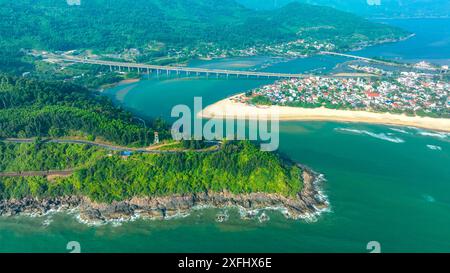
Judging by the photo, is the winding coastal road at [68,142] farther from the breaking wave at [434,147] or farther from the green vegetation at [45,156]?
the breaking wave at [434,147]

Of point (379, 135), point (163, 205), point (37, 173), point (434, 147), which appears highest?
point (379, 135)

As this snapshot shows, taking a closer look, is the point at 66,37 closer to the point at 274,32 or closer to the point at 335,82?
the point at 274,32

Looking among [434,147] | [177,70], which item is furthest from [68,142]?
[177,70]

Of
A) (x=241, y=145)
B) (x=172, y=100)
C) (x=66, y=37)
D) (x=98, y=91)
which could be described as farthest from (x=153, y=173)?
(x=66, y=37)

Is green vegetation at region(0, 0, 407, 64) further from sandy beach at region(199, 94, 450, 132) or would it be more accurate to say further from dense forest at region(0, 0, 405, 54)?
sandy beach at region(199, 94, 450, 132)

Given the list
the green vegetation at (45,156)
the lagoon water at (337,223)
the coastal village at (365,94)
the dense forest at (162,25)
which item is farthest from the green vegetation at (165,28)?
the lagoon water at (337,223)

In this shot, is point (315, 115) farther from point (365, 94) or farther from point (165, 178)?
point (165, 178)
